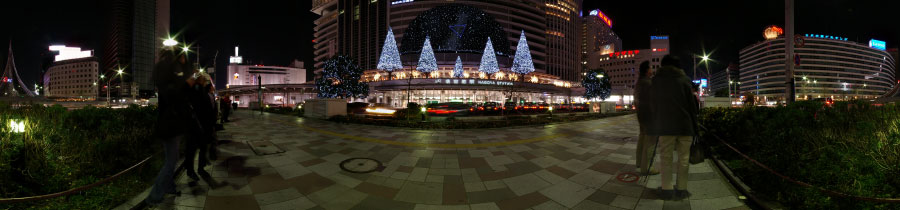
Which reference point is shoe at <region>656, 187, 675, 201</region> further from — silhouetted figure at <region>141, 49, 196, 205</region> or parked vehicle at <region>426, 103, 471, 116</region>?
parked vehicle at <region>426, 103, 471, 116</region>

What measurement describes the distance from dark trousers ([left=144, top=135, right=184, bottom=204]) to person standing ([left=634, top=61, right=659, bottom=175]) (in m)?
6.84

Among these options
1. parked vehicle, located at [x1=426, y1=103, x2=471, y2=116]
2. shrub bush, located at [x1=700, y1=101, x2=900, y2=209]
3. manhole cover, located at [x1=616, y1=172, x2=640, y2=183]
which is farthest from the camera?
parked vehicle, located at [x1=426, y1=103, x2=471, y2=116]

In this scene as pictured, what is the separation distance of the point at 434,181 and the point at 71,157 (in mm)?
4634

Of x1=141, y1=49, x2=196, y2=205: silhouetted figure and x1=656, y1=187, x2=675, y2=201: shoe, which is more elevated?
x1=141, y1=49, x2=196, y2=205: silhouetted figure

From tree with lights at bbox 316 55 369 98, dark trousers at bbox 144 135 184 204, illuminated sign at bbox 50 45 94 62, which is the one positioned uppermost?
illuminated sign at bbox 50 45 94 62

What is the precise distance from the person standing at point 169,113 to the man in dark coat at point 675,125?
638 cm

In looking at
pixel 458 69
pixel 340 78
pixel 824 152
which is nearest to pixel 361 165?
pixel 824 152

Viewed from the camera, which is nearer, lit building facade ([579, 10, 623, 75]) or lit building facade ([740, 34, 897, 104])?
lit building facade ([740, 34, 897, 104])

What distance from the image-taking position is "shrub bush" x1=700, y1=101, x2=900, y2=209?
2.88m

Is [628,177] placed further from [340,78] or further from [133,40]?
[133,40]

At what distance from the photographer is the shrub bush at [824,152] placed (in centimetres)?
288

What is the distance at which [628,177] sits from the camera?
480cm

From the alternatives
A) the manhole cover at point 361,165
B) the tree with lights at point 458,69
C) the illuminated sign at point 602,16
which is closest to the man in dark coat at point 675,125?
the manhole cover at point 361,165

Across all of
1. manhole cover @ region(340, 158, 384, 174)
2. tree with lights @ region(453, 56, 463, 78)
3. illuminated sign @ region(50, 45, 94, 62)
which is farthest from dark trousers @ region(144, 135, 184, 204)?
illuminated sign @ region(50, 45, 94, 62)
